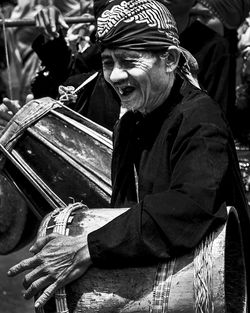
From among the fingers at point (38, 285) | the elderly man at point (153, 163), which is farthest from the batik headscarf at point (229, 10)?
the fingers at point (38, 285)

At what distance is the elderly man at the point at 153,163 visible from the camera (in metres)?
4.11

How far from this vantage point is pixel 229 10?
7793 millimetres

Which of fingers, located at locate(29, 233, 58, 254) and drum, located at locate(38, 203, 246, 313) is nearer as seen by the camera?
drum, located at locate(38, 203, 246, 313)

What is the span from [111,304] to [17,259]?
12.3 feet

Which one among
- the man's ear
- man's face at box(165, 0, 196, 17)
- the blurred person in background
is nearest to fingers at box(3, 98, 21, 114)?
man's face at box(165, 0, 196, 17)

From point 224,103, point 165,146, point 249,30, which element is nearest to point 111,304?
point 165,146

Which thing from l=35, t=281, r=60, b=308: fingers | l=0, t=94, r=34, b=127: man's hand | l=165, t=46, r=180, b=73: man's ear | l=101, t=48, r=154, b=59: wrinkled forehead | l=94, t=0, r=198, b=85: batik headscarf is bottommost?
l=0, t=94, r=34, b=127: man's hand

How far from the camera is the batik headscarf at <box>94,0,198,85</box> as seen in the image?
4344 mm

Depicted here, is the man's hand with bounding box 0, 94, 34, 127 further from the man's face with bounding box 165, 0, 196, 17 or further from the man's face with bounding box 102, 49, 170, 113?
the man's face with bounding box 102, 49, 170, 113

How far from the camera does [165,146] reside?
4.34m

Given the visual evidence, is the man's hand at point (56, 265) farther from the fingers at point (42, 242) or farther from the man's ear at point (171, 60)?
the man's ear at point (171, 60)

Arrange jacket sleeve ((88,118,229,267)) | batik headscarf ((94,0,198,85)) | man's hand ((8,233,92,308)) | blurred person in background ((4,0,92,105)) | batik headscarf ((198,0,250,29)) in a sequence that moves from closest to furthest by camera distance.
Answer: jacket sleeve ((88,118,229,267)) < man's hand ((8,233,92,308)) < batik headscarf ((94,0,198,85)) < batik headscarf ((198,0,250,29)) < blurred person in background ((4,0,92,105))

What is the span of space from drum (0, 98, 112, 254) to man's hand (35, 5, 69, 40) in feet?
5.22

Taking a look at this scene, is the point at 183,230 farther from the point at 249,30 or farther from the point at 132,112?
the point at 249,30
